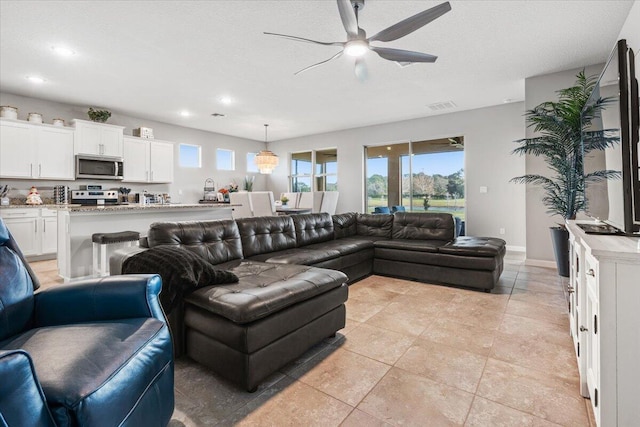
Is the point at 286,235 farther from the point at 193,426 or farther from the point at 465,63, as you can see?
the point at 465,63

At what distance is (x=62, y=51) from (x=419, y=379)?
16.3 feet

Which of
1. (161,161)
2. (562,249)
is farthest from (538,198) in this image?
(161,161)

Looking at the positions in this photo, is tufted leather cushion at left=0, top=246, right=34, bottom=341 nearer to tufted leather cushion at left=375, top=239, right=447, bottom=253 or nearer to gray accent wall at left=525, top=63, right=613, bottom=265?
tufted leather cushion at left=375, top=239, right=447, bottom=253

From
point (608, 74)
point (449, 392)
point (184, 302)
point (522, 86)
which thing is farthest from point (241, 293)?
point (522, 86)

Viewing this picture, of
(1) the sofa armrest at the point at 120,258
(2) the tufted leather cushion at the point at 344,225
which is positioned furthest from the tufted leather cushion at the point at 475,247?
(1) the sofa armrest at the point at 120,258

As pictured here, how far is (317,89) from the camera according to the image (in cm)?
511

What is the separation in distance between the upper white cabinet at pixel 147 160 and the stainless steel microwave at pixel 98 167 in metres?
0.20

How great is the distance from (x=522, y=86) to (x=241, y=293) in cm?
547

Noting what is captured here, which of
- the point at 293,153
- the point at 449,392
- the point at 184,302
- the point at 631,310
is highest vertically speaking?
the point at 293,153

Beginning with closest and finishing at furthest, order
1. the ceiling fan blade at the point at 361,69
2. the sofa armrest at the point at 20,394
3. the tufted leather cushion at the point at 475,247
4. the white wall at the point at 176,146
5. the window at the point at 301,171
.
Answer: the sofa armrest at the point at 20,394 < the ceiling fan blade at the point at 361,69 < the tufted leather cushion at the point at 475,247 < the white wall at the point at 176,146 < the window at the point at 301,171

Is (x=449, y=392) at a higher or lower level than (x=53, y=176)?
lower

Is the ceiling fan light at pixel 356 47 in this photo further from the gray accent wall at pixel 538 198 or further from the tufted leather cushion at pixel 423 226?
the gray accent wall at pixel 538 198

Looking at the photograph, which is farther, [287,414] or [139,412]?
[287,414]

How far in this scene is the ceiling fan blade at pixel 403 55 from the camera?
2.94 meters
